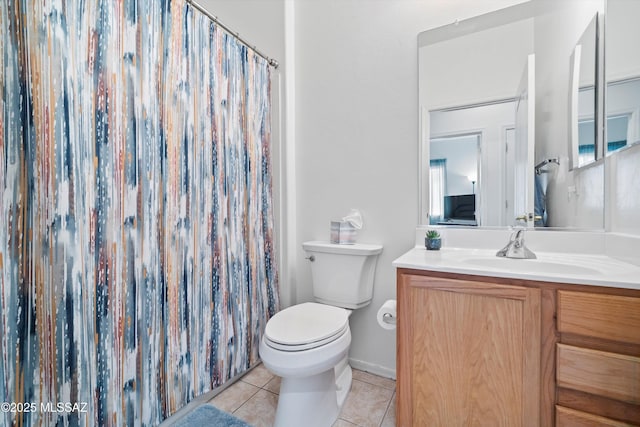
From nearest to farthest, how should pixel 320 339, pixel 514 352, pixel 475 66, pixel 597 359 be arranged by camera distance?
pixel 597 359, pixel 514 352, pixel 320 339, pixel 475 66

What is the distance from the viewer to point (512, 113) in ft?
4.53

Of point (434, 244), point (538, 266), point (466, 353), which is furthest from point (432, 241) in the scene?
point (466, 353)

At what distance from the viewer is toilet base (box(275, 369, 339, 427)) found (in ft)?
4.07

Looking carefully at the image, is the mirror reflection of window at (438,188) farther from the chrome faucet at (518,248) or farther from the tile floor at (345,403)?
the tile floor at (345,403)

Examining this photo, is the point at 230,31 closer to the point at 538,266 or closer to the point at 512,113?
the point at 512,113

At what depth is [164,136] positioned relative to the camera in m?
1.23

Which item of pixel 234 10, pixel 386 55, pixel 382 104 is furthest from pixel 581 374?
pixel 234 10

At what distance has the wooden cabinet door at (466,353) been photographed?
0.93 meters

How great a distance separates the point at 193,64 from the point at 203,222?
76cm

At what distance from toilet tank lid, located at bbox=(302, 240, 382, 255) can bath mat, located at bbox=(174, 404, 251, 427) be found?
2.97 ft

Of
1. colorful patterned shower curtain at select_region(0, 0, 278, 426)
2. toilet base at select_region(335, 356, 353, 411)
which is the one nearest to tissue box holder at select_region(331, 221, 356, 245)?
colorful patterned shower curtain at select_region(0, 0, 278, 426)

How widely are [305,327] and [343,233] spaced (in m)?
0.60

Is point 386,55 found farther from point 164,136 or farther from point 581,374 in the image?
point 581,374

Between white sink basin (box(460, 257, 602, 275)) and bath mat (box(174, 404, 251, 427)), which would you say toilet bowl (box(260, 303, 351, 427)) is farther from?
white sink basin (box(460, 257, 602, 275))
